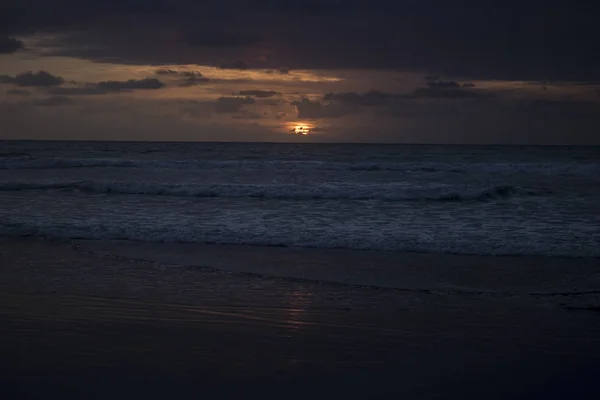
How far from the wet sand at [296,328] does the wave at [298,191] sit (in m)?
11.0

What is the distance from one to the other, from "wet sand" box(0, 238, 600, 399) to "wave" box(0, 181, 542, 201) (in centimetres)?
1097

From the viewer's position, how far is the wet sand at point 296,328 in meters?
4.59

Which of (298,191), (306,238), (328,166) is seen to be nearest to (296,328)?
(306,238)

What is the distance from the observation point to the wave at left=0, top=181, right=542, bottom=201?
20625 millimetres

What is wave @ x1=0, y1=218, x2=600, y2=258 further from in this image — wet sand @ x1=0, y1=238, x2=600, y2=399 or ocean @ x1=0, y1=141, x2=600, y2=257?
wet sand @ x1=0, y1=238, x2=600, y2=399

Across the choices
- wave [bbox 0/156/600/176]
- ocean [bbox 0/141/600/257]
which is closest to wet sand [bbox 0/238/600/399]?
ocean [bbox 0/141/600/257]

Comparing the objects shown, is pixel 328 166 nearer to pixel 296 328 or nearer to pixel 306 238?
pixel 306 238

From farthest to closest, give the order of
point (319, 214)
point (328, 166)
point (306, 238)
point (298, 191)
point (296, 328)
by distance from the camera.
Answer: point (328, 166) < point (298, 191) < point (319, 214) < point (306, 238) < point (296, 328)

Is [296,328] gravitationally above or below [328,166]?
below

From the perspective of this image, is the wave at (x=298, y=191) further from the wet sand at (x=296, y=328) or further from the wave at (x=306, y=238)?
the wet sand at (x=296, y=328)

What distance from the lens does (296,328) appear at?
19.7 ft

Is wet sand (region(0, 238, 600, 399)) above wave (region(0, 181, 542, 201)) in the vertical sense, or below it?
below

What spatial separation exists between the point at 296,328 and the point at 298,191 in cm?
1528

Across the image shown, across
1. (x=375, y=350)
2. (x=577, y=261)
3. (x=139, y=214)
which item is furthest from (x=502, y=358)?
(x=139, y=214)
